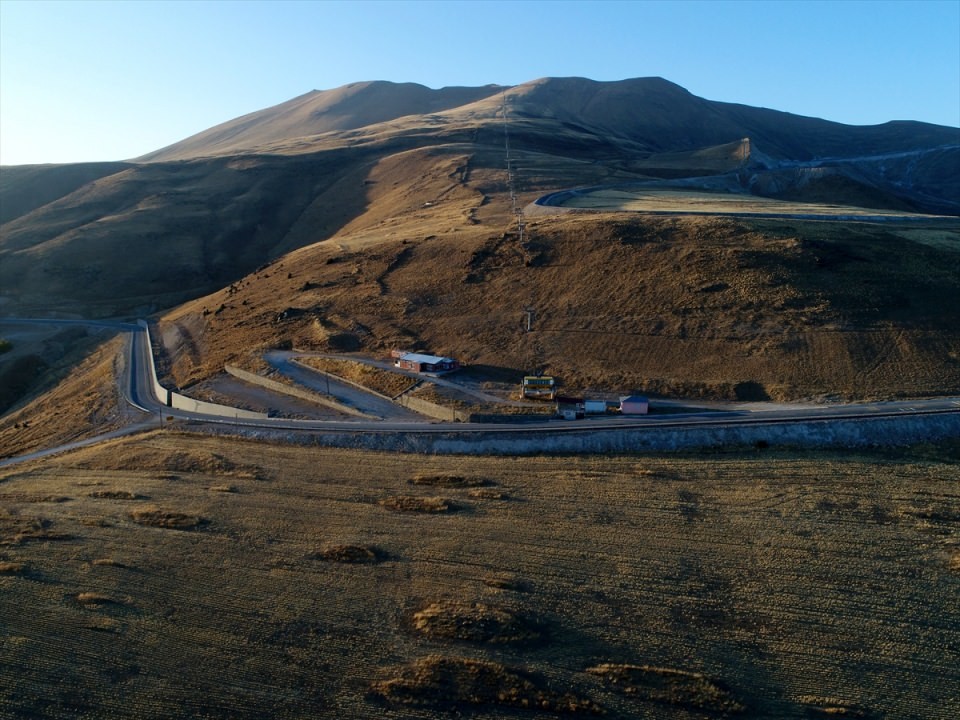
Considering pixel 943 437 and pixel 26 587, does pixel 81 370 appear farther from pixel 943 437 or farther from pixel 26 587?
pixel 943 437

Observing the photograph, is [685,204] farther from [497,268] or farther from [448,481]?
[448,481]

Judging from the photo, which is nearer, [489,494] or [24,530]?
[24,530]

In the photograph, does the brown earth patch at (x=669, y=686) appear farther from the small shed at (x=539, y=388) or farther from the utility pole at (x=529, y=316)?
the utility pole at (x=529, y=316)

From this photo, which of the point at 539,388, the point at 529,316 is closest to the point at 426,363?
the point at 539,388

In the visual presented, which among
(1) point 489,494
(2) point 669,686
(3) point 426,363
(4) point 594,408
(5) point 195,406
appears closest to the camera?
(2) point 669,686

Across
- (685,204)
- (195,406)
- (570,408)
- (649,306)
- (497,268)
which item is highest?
(685,204)

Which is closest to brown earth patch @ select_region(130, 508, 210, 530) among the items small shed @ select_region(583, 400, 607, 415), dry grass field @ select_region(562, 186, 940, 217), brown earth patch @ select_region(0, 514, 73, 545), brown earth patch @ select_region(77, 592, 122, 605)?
brown earth patch @ select_region(0, 514, 73, 545)

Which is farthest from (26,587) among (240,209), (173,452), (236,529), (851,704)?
(240,209)
